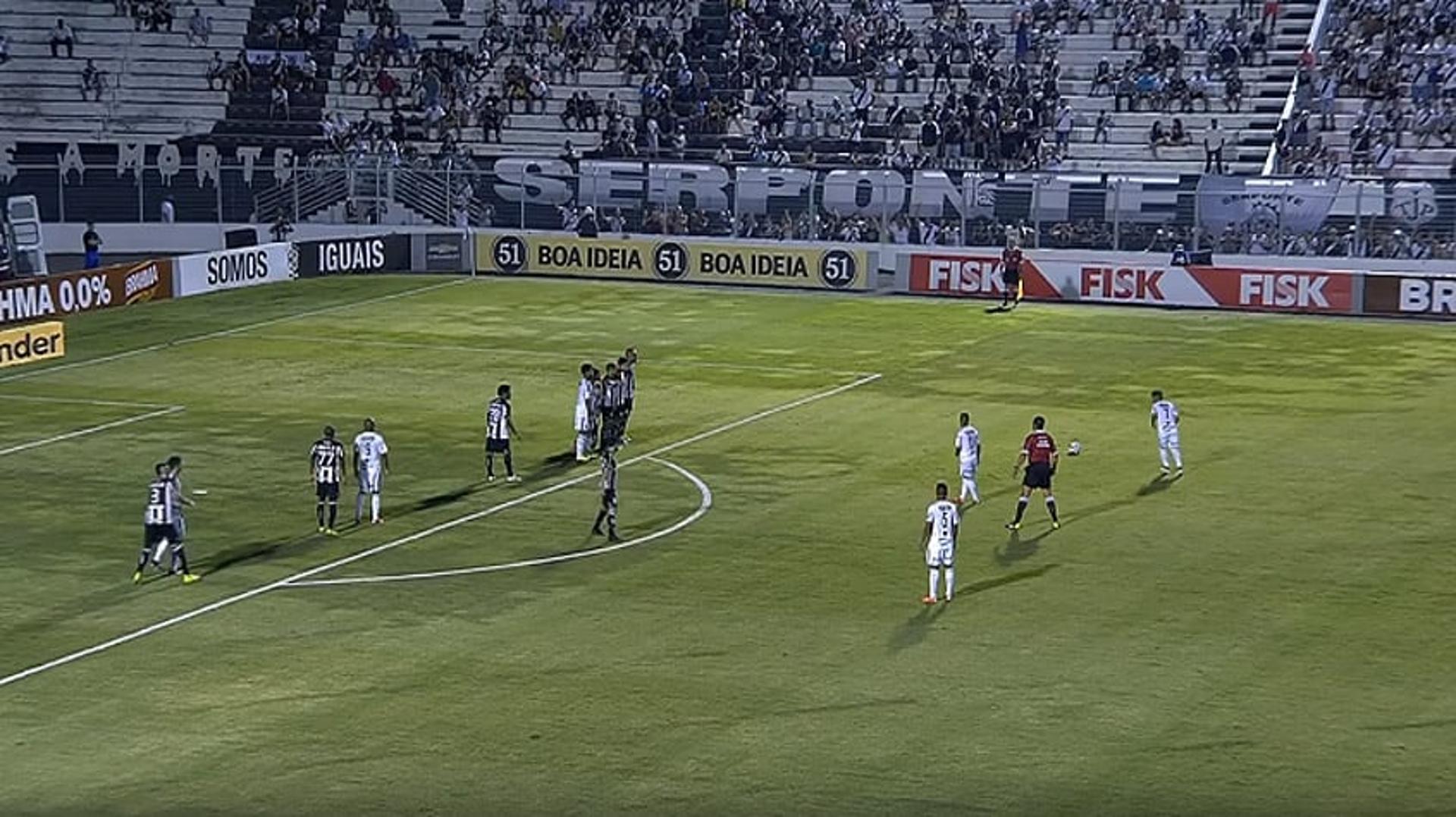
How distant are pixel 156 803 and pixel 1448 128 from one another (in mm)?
53567

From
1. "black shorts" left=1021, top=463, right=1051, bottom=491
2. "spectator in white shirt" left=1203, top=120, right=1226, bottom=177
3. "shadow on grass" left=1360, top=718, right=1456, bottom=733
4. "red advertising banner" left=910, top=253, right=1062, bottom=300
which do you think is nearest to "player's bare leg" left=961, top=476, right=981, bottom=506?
"black shorts" left=1021, top=463, right=1051, bottom=491

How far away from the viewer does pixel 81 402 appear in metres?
48.1

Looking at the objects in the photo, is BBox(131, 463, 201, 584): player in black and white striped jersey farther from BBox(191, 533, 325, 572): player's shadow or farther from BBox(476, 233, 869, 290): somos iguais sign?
BBox(476, 233, 869, 290): somos iguais sign

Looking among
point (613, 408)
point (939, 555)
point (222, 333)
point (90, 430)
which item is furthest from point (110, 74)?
point (939, 555)

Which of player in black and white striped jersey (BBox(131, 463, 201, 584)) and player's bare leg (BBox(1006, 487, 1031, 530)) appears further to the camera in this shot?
player's bare leg (BBox(1006, 487, 1031, 530))

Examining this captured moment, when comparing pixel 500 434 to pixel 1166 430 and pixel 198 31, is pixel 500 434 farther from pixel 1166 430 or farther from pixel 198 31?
pixel 198 31

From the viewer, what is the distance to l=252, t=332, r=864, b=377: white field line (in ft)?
171

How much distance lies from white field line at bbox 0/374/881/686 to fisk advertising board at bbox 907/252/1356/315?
17.0 m

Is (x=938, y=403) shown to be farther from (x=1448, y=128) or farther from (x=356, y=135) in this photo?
(x=356, y=135)

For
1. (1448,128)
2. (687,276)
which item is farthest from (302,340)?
(1448,128)

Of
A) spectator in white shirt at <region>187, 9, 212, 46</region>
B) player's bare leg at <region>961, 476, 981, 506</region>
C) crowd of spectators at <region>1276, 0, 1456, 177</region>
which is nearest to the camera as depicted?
player's bare leg at <region>961, 476, 981, 506</region>

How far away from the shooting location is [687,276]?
223 feet

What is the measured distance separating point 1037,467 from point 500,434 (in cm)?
945

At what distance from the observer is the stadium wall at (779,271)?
59.9 m
